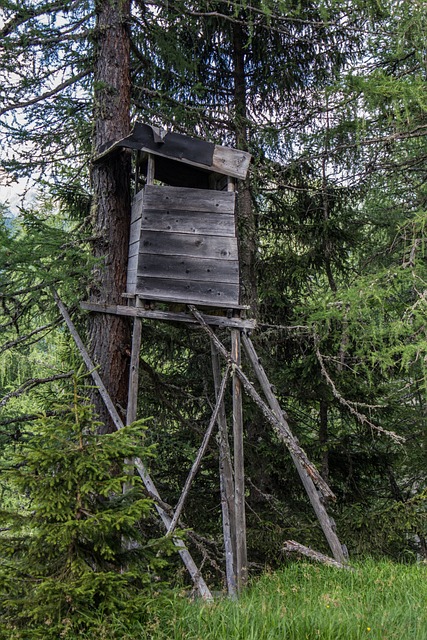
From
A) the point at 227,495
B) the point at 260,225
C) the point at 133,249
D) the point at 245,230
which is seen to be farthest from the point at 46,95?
the point at 227,495

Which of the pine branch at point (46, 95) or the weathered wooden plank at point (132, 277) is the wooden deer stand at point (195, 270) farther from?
the pine branch at point (46, 95)

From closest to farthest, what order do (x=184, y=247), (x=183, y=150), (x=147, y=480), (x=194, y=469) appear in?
1. (x=147, y=480)
2. (x=194, y=469)
3. (x=183, y=150)
4. (x=184, y=247)

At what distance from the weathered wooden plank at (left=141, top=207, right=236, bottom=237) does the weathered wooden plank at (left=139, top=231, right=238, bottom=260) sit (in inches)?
2.2

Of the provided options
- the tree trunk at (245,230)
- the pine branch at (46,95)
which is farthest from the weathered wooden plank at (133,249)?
the tree trunk at (245,230)

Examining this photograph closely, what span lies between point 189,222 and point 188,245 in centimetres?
25

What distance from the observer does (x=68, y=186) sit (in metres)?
7.87

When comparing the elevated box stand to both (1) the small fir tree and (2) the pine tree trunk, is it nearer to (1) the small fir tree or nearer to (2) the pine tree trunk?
(2) the pine tree trunk

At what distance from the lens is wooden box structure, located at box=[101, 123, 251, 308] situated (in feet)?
21.3

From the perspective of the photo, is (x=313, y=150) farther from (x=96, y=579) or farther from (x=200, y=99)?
(x=96, y=579)

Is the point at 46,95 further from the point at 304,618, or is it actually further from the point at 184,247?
the point at 304,618

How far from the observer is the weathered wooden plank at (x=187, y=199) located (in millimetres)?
6578

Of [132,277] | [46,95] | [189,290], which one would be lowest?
[189,290]

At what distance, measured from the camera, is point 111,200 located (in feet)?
22.6

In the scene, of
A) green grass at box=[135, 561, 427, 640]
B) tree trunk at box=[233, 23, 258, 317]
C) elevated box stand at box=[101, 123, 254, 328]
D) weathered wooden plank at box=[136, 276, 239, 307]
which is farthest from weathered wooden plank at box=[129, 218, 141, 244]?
green grass at box=[135, 561, 427, 640]
